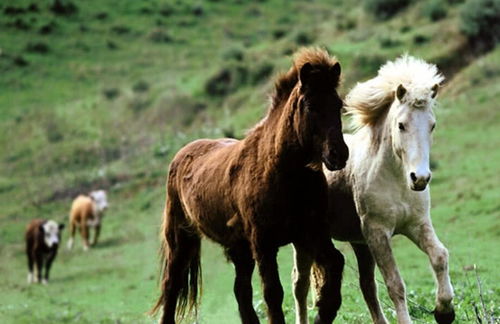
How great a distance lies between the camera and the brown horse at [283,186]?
7520 mm

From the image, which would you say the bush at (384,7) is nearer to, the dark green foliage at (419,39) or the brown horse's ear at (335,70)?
the dark green foliage at (419,39)

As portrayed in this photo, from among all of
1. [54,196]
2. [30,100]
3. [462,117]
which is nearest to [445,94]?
[462,117]

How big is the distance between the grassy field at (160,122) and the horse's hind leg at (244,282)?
1.02 meters

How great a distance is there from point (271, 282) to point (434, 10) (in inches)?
1187

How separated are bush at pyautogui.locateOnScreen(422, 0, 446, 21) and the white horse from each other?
28.4m

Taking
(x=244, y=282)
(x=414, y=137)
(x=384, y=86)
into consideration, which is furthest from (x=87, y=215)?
(x=414, y=137)

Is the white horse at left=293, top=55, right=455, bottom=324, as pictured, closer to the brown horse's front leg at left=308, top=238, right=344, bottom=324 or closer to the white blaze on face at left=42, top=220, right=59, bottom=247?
the brown horse's front leg at left=308, top=238, right=344, bottom=324

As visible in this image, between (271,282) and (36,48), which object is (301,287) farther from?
(36,48)

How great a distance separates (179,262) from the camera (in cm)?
1008

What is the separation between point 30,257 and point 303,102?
57.8 feet

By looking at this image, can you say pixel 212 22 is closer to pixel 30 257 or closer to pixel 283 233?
pixel 30 257

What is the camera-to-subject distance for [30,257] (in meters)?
23.8

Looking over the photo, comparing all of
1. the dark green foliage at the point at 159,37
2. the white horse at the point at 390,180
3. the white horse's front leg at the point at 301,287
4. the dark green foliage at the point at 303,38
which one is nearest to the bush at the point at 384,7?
the dark green foliage at the point at 303,38

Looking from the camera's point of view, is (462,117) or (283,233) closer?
(283,233)
